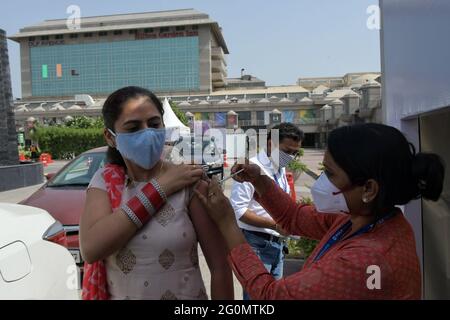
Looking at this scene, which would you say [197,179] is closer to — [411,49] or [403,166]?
[403,166]

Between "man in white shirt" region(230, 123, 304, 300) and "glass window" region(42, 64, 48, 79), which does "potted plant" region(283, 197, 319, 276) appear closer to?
"man in white shirt" region(230, 123, 304, 300)

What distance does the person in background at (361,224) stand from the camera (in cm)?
123

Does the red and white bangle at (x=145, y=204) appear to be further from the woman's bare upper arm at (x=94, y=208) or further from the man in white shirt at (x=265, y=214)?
the man in white shirt at (x=265, y=214)

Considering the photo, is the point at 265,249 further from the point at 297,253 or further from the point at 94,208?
the point at 297,253

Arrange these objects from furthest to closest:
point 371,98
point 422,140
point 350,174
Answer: point 371,98 → point 422,140 → point 350,174

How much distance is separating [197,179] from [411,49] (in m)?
1.51

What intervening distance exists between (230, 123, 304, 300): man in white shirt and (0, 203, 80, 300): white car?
1.23m

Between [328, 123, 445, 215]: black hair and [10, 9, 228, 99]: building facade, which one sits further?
[10, 9, 228, 99]: building facade

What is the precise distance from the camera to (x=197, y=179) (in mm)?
1531

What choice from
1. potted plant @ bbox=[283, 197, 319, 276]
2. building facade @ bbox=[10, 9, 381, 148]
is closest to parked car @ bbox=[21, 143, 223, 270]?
potted plant @ bbox=[283, 197, 319, 276]

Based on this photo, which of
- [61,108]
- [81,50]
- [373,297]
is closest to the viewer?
[373,297]

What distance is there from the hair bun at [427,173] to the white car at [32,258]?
6.09 feet

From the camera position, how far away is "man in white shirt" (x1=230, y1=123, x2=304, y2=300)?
301cm
